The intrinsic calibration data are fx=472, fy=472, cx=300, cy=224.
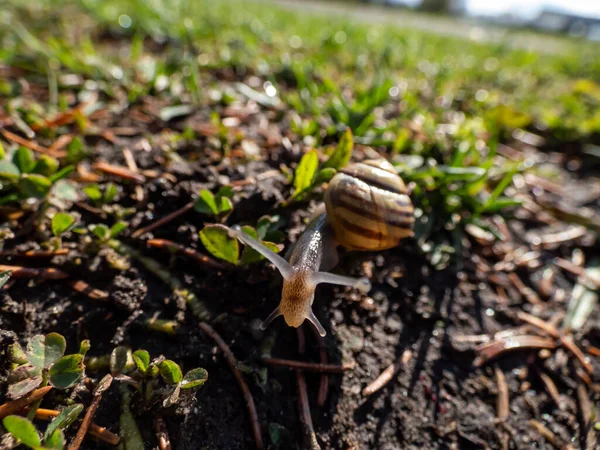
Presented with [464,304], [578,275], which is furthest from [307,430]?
[578,275]

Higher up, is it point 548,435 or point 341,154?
point 341,154

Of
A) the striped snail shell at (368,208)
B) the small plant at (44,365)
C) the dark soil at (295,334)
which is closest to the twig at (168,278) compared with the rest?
the dark soil at (295,334)

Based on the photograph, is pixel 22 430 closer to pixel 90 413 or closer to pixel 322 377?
pixel 90 413


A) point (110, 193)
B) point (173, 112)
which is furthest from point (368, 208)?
point (173, 112)

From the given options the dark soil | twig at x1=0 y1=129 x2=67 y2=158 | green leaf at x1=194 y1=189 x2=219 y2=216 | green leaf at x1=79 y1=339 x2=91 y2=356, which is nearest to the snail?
the dark soil

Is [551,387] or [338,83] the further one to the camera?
[338,83]

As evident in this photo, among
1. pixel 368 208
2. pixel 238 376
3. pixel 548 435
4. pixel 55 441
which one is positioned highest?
pixel 368 208

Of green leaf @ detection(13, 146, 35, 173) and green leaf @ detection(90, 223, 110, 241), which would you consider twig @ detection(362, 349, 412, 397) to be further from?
green leaf @ detection(13, 146, 35, 173)
